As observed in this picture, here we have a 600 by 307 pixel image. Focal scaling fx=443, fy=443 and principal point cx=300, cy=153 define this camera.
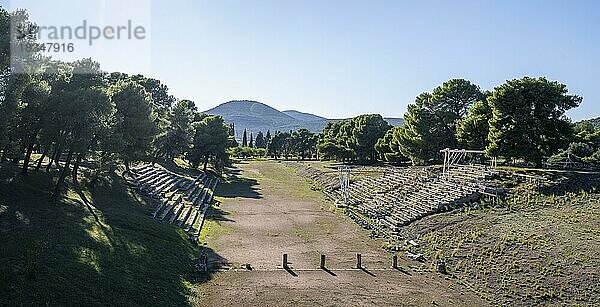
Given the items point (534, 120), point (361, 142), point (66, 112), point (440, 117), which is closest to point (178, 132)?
point (440, 117)

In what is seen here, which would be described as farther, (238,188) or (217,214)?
(238,188)

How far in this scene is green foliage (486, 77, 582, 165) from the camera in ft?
106

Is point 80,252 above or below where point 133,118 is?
below

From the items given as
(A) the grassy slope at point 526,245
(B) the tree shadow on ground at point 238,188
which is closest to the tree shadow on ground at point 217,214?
(B) the tree shadow on ground at point 238,188

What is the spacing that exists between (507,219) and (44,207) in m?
23.3

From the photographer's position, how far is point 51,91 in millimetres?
23078

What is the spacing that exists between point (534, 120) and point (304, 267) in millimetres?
22131

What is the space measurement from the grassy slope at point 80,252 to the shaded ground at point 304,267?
1.95 meters

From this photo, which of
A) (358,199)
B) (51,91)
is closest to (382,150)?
(358,199)

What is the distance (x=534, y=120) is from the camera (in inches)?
1284

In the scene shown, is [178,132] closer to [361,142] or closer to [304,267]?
[361,142]

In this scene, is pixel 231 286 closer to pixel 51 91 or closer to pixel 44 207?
pixel 44 207

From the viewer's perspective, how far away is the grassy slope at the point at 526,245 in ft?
55.0

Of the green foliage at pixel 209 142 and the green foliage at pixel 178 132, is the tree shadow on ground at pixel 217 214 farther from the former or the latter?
the green foliage at pixel 209 142
